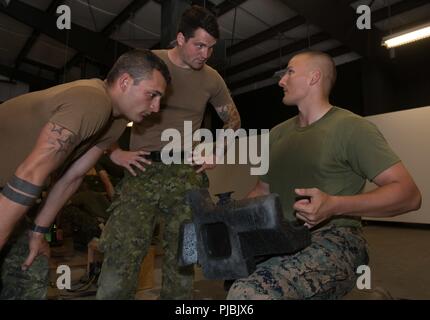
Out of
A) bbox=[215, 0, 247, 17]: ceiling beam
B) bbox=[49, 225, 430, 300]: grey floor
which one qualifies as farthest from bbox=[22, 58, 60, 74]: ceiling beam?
bbox=[49, 225, 430, 300]: grey floor

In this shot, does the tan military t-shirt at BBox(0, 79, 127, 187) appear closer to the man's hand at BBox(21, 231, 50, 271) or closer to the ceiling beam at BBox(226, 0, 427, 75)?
the man's hand at BBox(21, 231, 50, 271)

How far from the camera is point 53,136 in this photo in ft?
3.69

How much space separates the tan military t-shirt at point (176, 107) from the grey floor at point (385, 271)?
1.30m

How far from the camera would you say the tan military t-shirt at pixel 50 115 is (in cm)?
117

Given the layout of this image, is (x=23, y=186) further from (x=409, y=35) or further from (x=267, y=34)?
(x=267, y=34)

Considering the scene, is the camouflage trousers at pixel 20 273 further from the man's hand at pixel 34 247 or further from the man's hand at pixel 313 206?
the man's hand at pixel 313 206

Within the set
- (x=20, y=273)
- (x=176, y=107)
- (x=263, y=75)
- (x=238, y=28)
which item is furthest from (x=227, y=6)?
(x=20, y=273)

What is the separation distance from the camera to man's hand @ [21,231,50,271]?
1.57 metres

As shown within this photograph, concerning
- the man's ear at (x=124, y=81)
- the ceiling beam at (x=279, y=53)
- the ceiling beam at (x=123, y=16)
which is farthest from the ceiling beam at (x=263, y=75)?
the man's ear at (x=124, y=81)

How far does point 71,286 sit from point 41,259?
1893mm

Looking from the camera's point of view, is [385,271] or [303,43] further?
[303,43]

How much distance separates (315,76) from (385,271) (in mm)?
2654

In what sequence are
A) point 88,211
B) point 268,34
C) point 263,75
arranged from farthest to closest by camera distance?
point 263,75 → point 268,34 → point 88,211

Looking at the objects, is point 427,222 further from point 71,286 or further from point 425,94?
point 71,286
